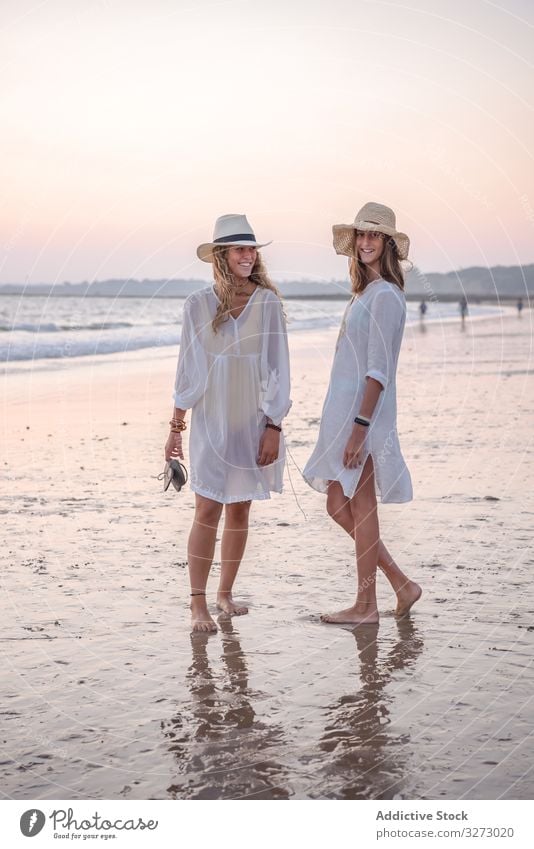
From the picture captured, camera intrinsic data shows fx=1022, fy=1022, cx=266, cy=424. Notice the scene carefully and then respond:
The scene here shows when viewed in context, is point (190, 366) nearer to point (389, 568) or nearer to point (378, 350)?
point (378, 350)

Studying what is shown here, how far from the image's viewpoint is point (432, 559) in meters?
6.60

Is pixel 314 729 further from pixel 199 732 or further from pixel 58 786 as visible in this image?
pixel 58 786

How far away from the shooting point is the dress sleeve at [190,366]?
5.42 m

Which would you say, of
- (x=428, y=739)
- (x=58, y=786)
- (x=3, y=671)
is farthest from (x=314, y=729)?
(x=3, y=671)

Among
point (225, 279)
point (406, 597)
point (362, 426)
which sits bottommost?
point (406, 597)

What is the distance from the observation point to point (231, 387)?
548 cm

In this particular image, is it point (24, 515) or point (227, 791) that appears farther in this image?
point (24, 515)

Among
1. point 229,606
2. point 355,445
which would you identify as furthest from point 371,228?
point 229,606

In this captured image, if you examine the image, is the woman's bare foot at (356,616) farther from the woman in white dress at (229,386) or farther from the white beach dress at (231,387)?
the white beach dress at (231,387)

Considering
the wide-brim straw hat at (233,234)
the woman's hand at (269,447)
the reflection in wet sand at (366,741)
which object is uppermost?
the wide-brim straw hat at (233,234)

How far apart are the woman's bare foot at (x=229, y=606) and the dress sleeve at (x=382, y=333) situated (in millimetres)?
1496

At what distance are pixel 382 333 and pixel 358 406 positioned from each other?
0.43 m

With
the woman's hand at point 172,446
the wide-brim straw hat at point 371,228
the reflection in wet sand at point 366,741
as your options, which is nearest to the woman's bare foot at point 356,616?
the reflection in wet sand at point 366,741

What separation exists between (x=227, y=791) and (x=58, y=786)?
619 mm
